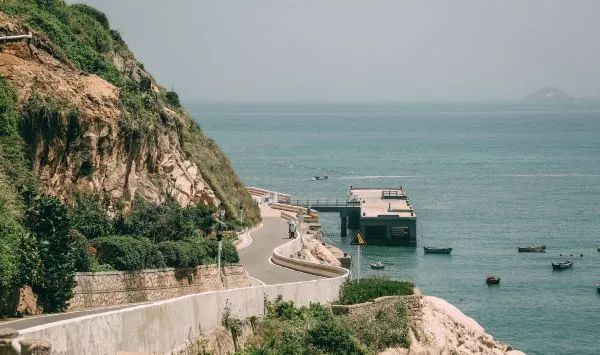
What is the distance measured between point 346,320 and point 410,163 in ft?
491

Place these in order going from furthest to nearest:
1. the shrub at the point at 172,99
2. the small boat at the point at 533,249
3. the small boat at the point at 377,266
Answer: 1. the small boat at the point at 533,249
2. the small boat at the point at 377,266
3. the shrub at the point at 172,99

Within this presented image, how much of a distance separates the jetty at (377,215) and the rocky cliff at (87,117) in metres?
42.6

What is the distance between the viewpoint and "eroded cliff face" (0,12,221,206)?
4219 cm

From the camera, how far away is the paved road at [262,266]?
94.0ft

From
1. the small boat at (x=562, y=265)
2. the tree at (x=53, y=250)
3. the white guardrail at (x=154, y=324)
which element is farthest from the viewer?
the small boat at (x=562, y=265)

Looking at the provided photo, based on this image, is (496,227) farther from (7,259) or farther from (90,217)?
(7,259)

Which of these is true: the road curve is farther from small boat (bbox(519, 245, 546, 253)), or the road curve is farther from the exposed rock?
small boat (bbox(519, 245, 546, 253))

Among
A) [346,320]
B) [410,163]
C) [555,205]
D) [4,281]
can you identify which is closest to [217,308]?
[4,281]

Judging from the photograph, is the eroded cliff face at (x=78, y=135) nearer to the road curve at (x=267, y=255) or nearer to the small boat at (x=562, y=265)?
the road curve at (x=267, y=255)

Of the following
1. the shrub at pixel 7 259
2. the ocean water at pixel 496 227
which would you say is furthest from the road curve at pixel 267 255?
the shrub at pixel 7 259

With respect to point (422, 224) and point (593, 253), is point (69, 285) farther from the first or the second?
point (422, 224)

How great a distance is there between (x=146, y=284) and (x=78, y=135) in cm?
883

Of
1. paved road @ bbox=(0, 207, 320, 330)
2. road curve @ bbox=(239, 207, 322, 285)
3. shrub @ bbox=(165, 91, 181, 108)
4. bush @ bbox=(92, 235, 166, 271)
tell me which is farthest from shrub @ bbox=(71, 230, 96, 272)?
shrub @ bbox=(165, 91, 181, 108)

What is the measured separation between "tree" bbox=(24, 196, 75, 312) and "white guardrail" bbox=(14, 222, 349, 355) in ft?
16.9
